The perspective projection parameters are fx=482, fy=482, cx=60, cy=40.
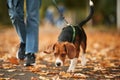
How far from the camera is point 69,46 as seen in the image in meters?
7.91

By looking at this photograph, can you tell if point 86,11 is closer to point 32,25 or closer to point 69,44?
point 32,25

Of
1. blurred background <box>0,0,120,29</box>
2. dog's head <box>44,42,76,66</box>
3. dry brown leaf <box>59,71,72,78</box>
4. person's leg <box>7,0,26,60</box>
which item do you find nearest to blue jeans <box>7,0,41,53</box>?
person's leg <box>7,0,26,60</box>

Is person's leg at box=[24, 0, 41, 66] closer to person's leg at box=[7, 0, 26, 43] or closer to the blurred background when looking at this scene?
person's leg at box=[7, 0, 26, 43]

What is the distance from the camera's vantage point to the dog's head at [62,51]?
7.84 metres

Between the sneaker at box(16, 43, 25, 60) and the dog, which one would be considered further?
the sneaker at box(16, 43, 25, 60)

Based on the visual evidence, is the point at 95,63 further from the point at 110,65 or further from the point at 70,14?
the point at 70,14

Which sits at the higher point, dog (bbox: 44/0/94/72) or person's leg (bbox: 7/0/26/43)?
person's leg (bbox: 7/0/26/43)

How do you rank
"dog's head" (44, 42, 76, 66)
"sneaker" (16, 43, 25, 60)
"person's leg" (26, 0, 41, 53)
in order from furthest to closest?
"sneaker" (16, 43, 25, 60) < "person's leg" (26, 0, 41, 53) < "dog's head" (44, 42, 76, 66)

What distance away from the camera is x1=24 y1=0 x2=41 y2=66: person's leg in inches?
357

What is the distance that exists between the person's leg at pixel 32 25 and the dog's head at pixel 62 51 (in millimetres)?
1270

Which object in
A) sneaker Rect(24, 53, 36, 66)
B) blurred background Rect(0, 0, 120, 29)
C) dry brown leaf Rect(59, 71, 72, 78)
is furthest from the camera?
blurred background Rect(0, 0, 120, 29)

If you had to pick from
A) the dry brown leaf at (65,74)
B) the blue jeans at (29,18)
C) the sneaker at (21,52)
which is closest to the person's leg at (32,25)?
the blue jeans at (29,18)

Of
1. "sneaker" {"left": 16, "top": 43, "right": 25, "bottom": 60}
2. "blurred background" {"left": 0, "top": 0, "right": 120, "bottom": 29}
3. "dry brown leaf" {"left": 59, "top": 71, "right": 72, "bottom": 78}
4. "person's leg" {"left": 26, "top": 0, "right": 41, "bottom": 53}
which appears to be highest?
"blurred background" {"left": 0, "top": 0, "right": 120, "bottom": 29}

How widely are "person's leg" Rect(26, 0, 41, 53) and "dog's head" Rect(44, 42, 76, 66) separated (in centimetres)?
127
